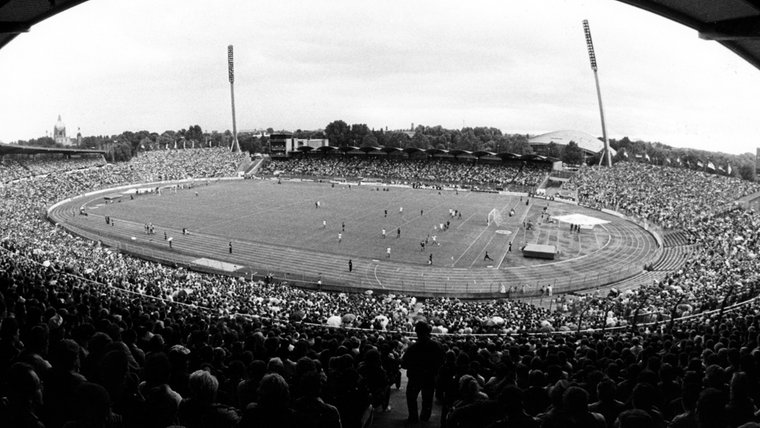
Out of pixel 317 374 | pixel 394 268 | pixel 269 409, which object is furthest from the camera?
pixel 394 268

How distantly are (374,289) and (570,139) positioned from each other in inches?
6709

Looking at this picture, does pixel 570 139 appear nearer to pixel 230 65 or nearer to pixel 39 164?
pixel 230 65

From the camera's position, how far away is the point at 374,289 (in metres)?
32.5

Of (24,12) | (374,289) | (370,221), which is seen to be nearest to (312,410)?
(24,12)

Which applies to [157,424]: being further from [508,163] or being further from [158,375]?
[508,163]

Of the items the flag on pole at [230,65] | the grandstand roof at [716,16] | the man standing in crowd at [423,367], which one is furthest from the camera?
the flag on pole at [230,65]

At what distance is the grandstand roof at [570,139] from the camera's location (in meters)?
178

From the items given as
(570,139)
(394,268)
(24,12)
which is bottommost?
(394,268)

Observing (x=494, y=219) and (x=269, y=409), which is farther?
(x=494, y=219)

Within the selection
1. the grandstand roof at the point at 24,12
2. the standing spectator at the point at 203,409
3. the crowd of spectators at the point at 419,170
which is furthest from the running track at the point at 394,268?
the crowd of spectators at the point at 419,170

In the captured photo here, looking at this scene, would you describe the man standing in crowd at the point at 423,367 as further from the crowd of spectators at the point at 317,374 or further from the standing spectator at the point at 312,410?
the standing spectator at the point at 312,410

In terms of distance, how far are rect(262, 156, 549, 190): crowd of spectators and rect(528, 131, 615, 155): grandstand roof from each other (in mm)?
89603

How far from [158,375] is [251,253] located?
38605mm

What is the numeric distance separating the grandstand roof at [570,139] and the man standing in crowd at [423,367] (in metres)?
182
